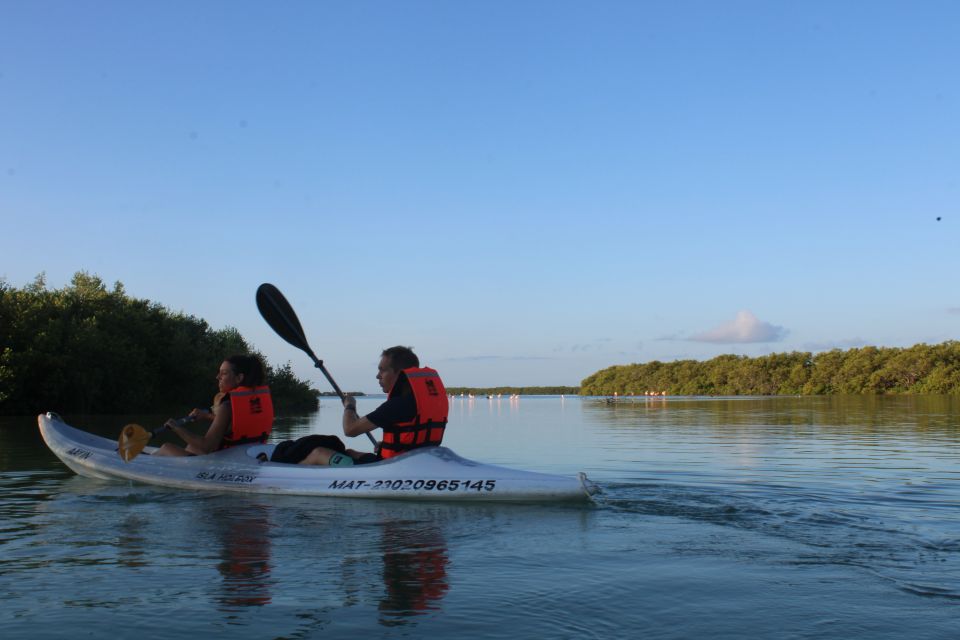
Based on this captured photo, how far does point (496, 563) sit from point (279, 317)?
751 centimetres

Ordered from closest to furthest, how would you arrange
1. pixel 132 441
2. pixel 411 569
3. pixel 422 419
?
pixel 411 569 → pixel 422 419 → pixel 132 441

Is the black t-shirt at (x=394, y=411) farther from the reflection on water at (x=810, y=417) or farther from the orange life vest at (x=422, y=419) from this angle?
the reflection on water at (x=810, y=417)

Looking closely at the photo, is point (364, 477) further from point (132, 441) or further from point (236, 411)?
point (132, 441)

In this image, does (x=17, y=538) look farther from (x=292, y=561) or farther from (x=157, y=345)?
(x=157, y=345)

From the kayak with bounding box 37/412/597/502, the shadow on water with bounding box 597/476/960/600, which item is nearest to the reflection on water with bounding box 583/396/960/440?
the shadow on water with bounding box 597/476/960/600

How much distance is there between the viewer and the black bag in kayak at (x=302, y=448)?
9.39m

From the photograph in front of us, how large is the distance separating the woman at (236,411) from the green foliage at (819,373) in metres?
86.8

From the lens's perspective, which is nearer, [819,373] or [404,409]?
[404,409]

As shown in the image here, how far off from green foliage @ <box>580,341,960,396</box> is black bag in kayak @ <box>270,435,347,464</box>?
86377 mm

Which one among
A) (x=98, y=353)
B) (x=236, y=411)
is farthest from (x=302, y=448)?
(x=98, y=353)

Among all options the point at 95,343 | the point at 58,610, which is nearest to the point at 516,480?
the point at 58,610

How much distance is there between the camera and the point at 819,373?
10138 centimetres

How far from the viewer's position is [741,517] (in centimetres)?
725

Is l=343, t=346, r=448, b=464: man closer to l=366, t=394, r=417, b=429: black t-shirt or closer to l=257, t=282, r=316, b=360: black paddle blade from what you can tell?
l=366, t=394, r=417, b=429: black t-shirt
